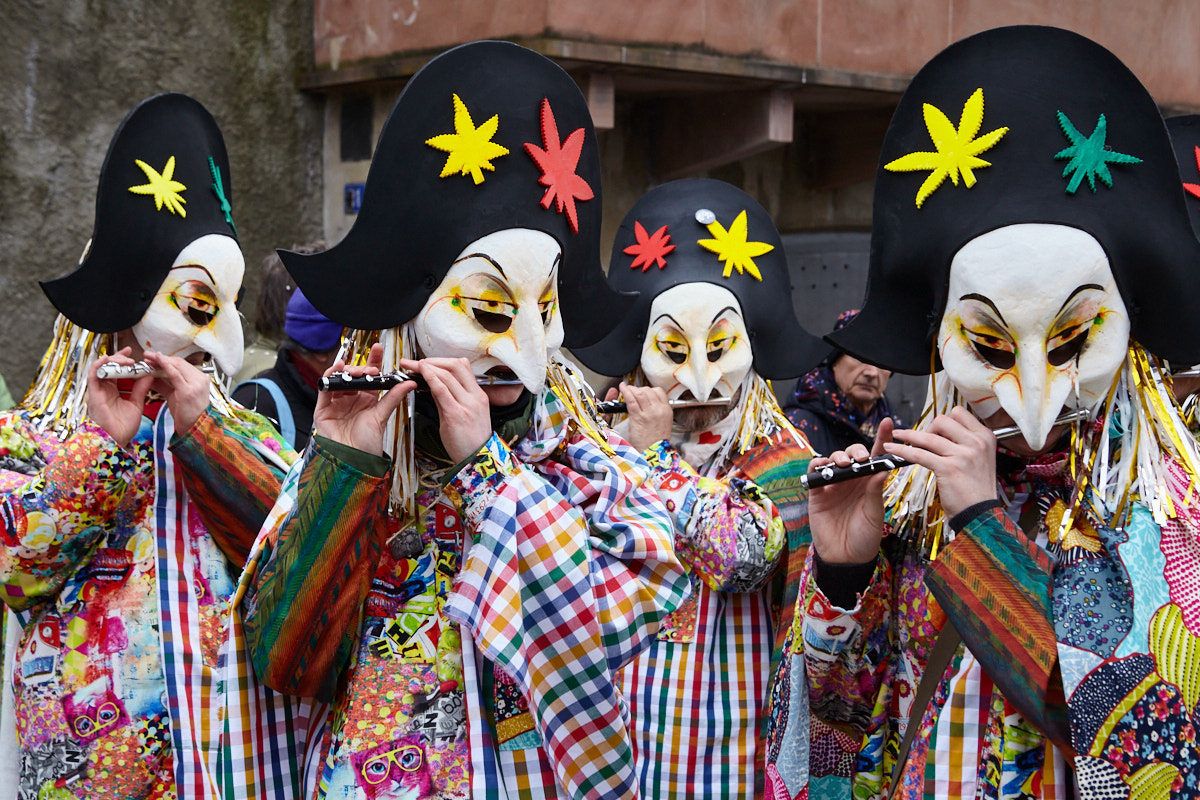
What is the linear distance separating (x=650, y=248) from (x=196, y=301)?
1.38 m

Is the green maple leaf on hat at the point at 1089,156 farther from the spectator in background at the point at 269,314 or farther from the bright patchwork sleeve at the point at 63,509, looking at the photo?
the spectator in background at the point at 269,314

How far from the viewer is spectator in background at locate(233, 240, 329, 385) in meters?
4.11

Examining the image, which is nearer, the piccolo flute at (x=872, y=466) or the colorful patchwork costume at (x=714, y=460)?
Answer: the piccolo flute at (x=872, y=466)

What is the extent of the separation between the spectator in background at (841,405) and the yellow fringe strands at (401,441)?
2.47 m

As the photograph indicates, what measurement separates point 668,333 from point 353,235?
5.00ft

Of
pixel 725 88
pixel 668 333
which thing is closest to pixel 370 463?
pixel 668 333

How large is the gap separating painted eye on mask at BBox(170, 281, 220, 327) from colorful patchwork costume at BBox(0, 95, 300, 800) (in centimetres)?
3

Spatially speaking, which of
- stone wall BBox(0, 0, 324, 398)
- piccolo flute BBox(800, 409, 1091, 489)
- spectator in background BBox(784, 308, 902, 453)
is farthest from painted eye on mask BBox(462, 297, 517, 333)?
stone wall BBox(0, 0, 324, 398)

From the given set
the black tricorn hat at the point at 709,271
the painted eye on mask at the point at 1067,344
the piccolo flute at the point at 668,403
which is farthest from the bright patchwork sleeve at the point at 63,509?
the painted eye on mask at the point at 1067,344

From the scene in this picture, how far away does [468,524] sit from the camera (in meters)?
1.96

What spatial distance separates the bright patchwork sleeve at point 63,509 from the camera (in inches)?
97.7

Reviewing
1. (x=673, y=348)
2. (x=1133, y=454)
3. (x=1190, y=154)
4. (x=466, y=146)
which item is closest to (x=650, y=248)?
(x=673, y=348)

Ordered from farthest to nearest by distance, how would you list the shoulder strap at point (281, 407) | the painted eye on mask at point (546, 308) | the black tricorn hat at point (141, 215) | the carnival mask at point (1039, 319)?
1. the shoulder strap at point (281, 407)
2. the black tricorn hat at point (141, 215)
3. the painted eye on mask at point (546, 308)
4. the carnival mask at point (1039, 319)

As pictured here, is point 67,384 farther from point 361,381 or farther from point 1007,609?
point 1007,609
